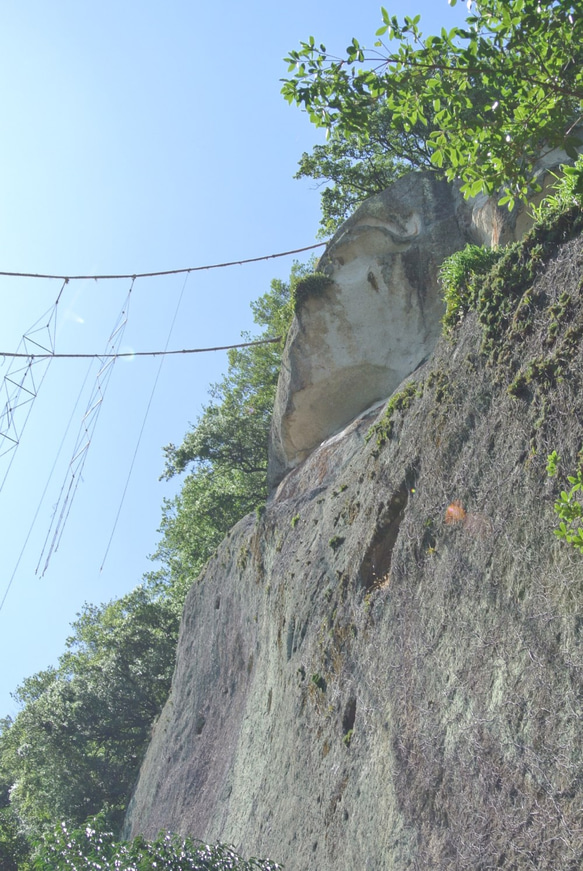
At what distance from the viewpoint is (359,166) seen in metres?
27.0

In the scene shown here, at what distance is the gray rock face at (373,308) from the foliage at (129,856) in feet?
33.8

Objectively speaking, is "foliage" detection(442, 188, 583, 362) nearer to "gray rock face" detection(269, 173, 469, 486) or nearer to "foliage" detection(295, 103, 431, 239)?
"gray rock face" detection(269, 173, 469, 486)

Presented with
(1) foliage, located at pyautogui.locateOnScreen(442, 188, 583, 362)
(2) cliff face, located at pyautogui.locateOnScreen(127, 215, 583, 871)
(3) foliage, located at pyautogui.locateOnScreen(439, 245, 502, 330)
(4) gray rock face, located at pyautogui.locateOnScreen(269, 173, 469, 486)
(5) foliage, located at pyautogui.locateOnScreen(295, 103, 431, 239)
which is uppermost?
(5) foliage, located at pyautogui.locateOnScreen(295, 103, 431, 239)

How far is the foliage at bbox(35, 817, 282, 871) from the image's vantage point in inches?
371

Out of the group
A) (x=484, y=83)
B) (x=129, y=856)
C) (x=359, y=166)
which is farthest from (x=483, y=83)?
(x=359, y=166)

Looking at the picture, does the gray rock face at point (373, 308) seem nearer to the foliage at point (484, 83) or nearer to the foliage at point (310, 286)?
the foliage at point (310, 286)

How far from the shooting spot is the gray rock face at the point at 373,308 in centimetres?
1773

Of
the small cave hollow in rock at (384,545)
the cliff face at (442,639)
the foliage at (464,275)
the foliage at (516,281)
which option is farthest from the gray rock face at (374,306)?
the foliage at (516,281)

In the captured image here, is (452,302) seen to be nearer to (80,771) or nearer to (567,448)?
(567,448)

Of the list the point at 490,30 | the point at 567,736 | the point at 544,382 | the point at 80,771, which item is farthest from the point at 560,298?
the point at 80,771

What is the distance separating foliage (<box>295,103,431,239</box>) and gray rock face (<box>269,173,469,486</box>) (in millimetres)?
8357

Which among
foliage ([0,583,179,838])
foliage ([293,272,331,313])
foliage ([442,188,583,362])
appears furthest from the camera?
foliage ([0,583,179,838])

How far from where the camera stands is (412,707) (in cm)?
827

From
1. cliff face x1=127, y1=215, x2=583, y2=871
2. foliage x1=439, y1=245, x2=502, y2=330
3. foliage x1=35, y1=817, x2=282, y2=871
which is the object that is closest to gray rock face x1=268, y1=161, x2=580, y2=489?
cliff face x1=127, y1=215, x2=583, y2=871
